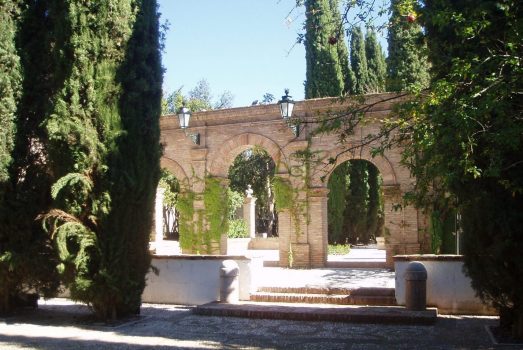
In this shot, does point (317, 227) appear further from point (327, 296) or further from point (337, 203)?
point (337, 203)

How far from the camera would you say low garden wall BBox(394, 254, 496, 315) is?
1004 cm

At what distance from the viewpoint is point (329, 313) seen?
9547mm

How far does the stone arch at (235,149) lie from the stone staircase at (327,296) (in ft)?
20.7

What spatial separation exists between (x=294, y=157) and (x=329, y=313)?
6.11m

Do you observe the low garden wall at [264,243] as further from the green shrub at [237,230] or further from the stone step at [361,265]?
the stone step at [361,265]

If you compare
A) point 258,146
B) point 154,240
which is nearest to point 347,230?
point 154,240

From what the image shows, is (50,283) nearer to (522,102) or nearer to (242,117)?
(522,102)

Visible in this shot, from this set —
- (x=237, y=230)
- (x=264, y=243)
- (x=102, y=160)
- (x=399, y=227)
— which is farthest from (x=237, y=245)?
(x=102, y=160)

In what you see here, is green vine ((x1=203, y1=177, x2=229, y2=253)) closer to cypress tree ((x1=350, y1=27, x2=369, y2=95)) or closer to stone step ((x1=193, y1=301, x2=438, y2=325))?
stone step ((x1=193, y1=301, x2=438, y2=325))

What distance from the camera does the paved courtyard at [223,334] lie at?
7566 millimetres

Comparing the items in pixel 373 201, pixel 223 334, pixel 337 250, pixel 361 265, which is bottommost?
pixel 223 334

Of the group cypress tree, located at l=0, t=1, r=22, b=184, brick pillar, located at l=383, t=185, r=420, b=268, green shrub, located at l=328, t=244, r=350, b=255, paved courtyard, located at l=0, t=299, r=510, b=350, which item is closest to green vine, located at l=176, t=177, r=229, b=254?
brick pillar, located at l=383, t=185, r=420, b=268

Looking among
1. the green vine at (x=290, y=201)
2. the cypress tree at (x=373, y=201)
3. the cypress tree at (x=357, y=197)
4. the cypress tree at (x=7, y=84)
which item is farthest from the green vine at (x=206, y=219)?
the cypress tree at (x=373, y=201)

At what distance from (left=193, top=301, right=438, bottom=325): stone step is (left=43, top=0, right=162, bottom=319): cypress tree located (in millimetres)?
1624
